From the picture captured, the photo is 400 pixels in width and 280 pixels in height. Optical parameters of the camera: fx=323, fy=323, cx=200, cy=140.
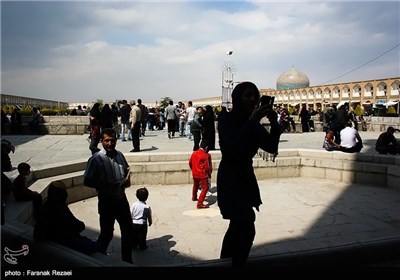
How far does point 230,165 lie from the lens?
8.50ft

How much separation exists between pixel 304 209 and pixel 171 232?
267 cm

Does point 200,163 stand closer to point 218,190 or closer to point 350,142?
point 218,190

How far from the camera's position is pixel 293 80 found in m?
73.7

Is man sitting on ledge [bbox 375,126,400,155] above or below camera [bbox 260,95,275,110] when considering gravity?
below

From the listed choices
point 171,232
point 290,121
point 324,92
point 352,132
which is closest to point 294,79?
point 324,92

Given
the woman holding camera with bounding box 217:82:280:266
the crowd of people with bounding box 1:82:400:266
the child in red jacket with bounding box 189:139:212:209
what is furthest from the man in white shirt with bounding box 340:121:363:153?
the woman holding camera with bounding box 217:82:280:266

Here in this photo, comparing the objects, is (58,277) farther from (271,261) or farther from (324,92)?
(324,92)

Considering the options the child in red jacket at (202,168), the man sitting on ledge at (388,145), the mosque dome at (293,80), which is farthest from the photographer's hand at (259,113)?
the mosque dome at (293,80)

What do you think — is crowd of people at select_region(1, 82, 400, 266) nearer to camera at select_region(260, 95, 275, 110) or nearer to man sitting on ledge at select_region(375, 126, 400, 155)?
camera at select_region(260, 95, 275, 110)

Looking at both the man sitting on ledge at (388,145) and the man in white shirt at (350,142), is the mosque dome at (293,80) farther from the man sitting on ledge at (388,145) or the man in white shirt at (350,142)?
the man in white shirt at (350,142)

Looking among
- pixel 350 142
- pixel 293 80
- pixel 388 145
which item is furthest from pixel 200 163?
pixel 293 80

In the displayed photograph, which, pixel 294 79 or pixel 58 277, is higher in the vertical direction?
pixel 294 79

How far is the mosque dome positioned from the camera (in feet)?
241

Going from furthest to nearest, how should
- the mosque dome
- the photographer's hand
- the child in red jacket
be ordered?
the mosque dome → the child in red jacket → the photographer's hand
